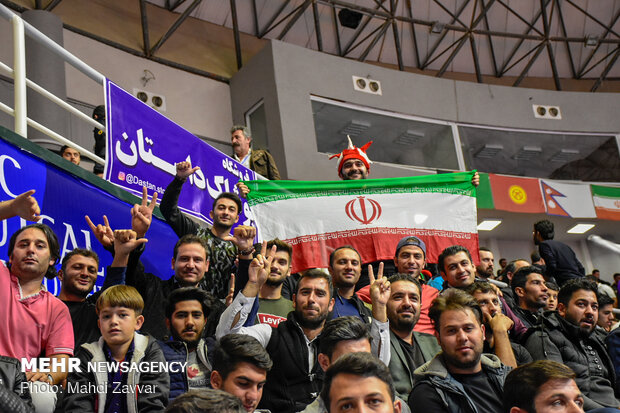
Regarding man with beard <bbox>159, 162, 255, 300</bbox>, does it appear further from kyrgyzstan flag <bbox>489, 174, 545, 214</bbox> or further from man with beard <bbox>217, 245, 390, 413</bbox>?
kyrgyzstan flag <bbox>489, 174, 545, 214</bbox>

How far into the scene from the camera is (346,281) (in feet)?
13.9

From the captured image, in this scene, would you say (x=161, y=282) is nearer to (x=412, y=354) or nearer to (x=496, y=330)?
(x=412, y=354)

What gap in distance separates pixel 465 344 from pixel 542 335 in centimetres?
106

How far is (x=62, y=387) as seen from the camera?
2.71 m

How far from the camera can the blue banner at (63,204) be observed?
12.6 feet

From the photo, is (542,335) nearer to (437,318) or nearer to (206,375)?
(437,318)

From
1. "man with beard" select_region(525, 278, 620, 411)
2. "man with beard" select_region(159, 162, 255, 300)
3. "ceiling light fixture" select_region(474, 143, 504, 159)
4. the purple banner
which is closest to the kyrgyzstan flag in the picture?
"ceiling light fixture" select_region(474, 143, 504, 159)

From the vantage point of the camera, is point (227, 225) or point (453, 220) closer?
point (227, 225)

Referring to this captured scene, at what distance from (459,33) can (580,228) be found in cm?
583

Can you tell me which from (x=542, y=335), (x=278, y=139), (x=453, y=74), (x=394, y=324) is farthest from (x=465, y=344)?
(x=453, y=74)

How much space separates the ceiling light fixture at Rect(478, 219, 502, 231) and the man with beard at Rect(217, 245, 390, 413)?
33.3ft

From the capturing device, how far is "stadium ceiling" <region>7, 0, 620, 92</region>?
14836 mm

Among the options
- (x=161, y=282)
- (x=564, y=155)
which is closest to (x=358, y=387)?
(x=161, y=282)

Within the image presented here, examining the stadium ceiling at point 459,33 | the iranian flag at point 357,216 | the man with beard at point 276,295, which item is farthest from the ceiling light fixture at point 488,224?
→ the man with beard at point 276,295
